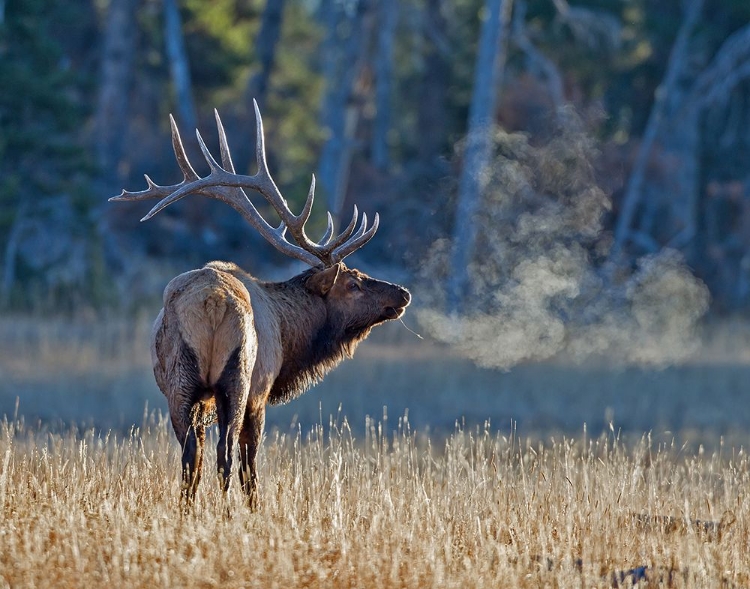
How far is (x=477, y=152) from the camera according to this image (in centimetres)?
2278

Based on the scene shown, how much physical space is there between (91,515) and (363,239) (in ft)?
9.90

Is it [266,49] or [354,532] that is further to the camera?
[266,49]

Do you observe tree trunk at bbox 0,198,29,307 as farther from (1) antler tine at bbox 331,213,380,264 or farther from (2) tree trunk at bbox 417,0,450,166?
(1) antler tine at bbox 331,213,380,264

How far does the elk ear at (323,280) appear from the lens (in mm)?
8781

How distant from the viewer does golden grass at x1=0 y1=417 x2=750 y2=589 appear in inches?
235

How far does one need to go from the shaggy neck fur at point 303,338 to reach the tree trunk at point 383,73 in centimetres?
2222

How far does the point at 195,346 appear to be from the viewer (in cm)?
718

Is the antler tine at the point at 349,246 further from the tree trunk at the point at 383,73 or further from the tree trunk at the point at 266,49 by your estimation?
the tree trunk at the point at 383,73

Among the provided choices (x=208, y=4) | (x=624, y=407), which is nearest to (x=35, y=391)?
(x=624, y=407)

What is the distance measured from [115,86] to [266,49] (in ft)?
12.7

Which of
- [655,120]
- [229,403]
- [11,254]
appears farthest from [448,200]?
[229,403]

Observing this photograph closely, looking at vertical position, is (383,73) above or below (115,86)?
above

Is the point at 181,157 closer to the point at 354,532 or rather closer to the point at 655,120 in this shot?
the point at 354,532

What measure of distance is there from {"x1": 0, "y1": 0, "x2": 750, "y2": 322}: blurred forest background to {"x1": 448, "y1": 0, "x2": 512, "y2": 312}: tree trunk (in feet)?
0.16
